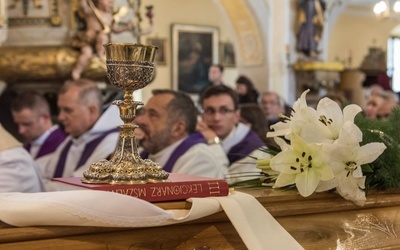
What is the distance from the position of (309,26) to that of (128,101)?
12.6m

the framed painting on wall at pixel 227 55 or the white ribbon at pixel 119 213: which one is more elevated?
the framed painting on wall at pixel 227 55

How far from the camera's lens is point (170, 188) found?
5.48 ft

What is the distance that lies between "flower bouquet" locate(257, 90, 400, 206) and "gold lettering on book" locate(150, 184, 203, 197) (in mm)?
339

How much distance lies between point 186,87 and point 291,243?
52.8 feet

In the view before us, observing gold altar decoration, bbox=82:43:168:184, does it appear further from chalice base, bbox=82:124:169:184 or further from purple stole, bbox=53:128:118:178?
purple stole, bbox=53:128:118:178

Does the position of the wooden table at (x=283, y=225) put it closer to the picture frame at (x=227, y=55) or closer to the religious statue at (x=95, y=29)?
the religious statue at (x=95, y=29)

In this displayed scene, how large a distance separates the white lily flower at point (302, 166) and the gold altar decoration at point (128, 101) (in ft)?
1.30

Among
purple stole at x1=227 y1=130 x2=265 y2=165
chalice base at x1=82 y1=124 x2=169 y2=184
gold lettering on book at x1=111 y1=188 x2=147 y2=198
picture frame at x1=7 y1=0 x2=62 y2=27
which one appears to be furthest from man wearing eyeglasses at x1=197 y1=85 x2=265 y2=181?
gold lettering on book at x1=111 y1=188 x2=147 y2=198

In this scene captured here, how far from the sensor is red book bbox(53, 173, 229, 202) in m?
1.61

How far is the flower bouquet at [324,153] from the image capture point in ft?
6.29

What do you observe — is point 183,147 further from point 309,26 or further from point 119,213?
point 309,26

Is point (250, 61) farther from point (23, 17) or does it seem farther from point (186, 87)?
point (23, 17)

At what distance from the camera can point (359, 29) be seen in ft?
66.5

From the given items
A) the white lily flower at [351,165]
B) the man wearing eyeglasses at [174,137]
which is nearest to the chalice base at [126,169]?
the white lily flower at [351,165]
